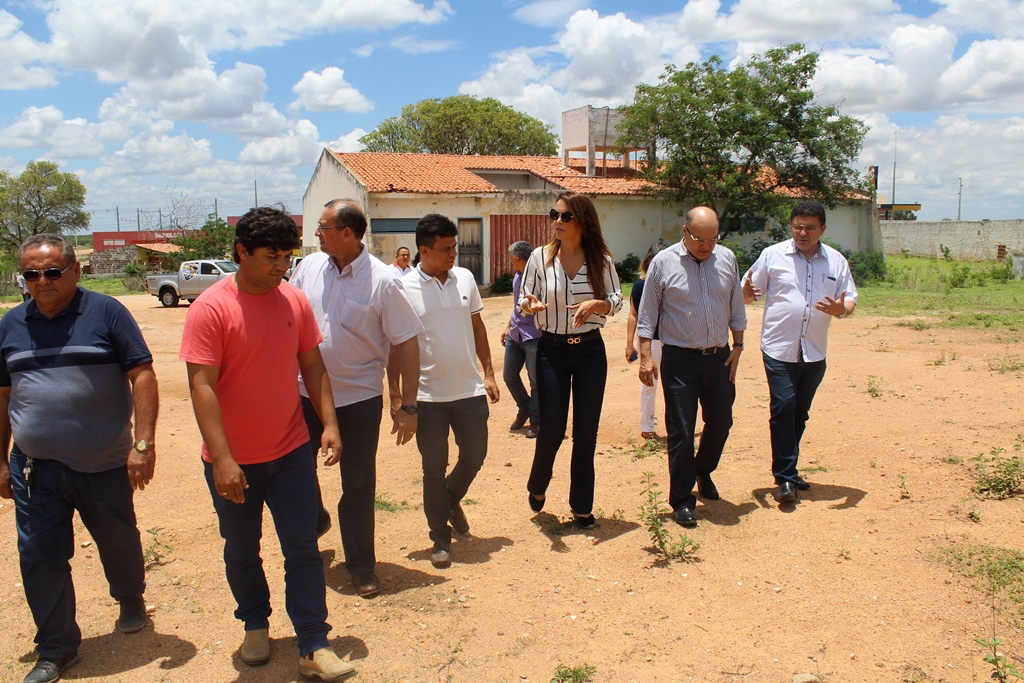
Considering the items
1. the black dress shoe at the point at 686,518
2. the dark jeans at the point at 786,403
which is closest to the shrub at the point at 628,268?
the dark jeans at the point at 786,403

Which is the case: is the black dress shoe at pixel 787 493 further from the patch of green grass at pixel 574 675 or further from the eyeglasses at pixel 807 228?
the patch of green grass at pixel 574 675

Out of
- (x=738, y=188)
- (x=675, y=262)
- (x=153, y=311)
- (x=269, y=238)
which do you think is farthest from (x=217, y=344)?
(x=738, y=188)

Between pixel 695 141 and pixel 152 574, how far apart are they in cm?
2387

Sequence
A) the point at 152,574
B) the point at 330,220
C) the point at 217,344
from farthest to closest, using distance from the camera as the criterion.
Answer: the point at 152,574, the point at 330,220, the point at 217,344

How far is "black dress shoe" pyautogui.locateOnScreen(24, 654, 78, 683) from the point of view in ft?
10.9

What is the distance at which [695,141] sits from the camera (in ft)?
84.0

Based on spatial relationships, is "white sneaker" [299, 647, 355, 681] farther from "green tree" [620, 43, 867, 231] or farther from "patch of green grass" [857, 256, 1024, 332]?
"green tree" [620, 43, 867, 231]

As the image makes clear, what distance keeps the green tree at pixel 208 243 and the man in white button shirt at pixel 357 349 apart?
30.4 metres

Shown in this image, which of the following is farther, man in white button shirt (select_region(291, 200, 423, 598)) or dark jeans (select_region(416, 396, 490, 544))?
dark jeans (select_region(416, 396, 490, 544))

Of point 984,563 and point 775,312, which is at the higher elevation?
point 775,312

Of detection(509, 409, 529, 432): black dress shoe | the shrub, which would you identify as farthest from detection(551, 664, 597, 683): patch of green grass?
the shrub

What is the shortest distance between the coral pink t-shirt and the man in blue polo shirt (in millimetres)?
481

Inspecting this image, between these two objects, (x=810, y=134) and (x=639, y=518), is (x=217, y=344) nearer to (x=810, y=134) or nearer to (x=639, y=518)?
(x=639, y=518)

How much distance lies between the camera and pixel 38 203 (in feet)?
159
